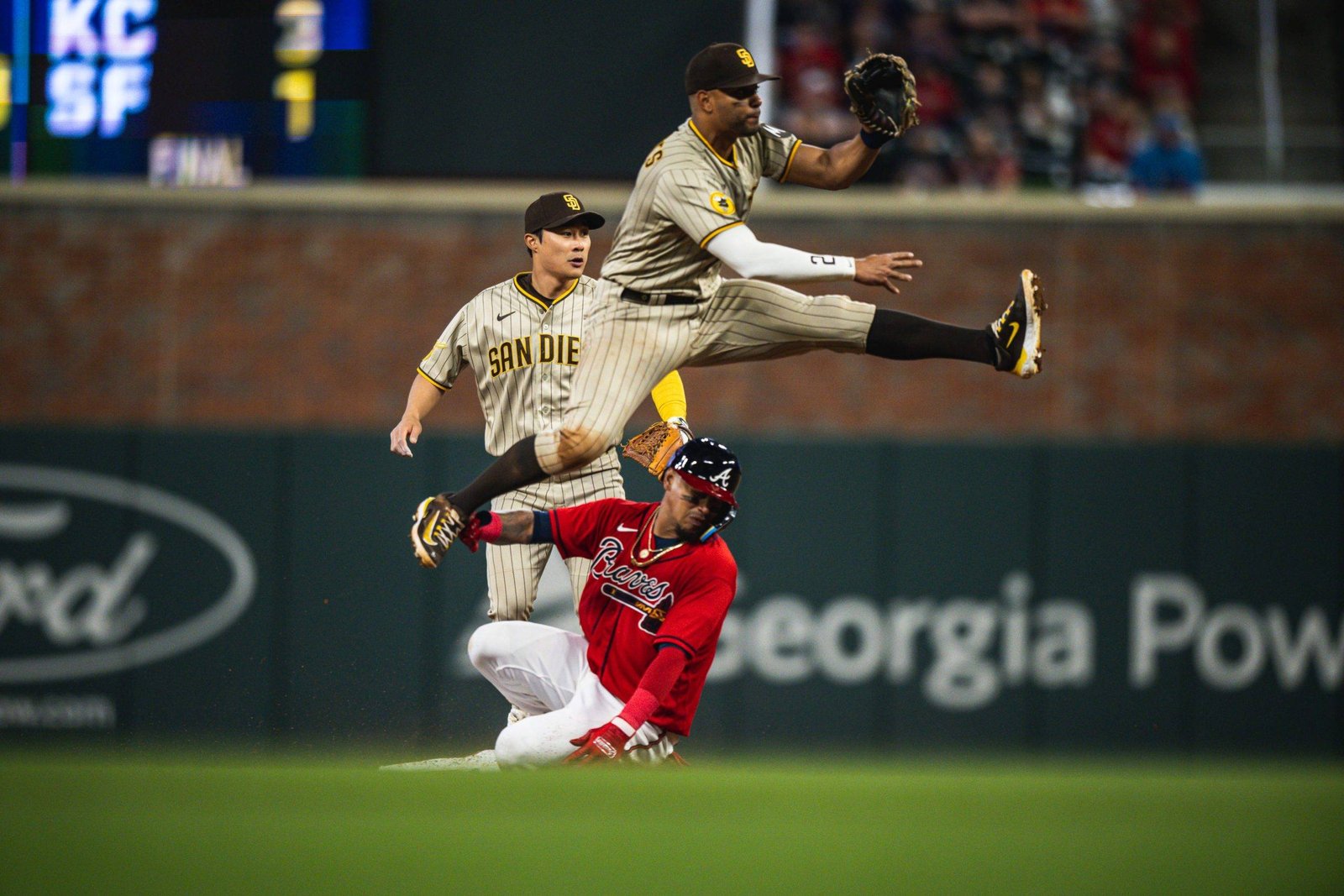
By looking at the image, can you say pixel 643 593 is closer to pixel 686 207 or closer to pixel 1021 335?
pixel 686 207

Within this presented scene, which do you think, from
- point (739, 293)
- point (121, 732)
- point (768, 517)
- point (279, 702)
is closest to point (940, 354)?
point (739, 293)

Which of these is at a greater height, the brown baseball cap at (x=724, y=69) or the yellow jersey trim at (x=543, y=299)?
the brown baseball cap at (x=724, y=69)

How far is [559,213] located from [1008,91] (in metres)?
7.62

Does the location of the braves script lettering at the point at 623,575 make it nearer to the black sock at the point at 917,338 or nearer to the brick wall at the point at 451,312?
the black sock at the point at 917,338

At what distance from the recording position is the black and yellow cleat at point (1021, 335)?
19.5 feet

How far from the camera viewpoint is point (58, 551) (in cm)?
1112

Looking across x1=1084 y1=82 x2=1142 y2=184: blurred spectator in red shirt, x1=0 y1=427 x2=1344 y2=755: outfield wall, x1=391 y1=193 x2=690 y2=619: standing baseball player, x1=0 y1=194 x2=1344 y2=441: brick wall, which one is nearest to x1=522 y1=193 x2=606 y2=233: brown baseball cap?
x1=391 y1=193 x2=690 y2=619: standing baseball player

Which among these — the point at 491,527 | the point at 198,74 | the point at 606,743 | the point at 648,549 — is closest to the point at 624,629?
the point at 648,549

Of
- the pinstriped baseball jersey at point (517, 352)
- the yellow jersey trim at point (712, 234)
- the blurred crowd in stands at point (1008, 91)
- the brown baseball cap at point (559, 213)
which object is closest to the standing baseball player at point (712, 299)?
the yellow jersey trim at point (712, 234)

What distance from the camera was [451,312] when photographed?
12.6 metres

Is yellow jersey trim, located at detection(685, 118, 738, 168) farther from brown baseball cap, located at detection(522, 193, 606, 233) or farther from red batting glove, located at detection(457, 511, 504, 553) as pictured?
red batting glove, located at detection(457, 511, 504, 553)

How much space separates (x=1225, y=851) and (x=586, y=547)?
10.1 feet

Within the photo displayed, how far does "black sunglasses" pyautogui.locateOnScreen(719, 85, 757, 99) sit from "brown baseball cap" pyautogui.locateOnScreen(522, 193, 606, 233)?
0.88 m

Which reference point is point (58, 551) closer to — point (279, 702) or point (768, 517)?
point (279, 702)
